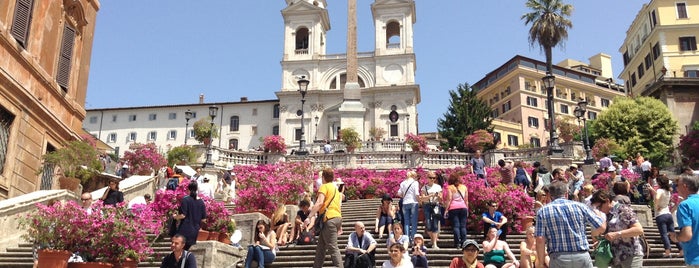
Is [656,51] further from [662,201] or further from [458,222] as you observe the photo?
[458,222]

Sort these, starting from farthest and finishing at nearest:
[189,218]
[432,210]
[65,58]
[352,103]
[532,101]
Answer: [532,101]
[352,103]
[65,58]
[432,210]
[189,218]

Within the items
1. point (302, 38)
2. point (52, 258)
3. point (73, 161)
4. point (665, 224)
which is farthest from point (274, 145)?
point (302, 38)

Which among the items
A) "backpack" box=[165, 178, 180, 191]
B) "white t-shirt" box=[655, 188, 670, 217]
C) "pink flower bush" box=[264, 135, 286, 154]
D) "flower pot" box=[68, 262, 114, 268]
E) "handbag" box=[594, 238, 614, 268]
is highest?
"pink flower bush" box=[264, 135, 286, 154]

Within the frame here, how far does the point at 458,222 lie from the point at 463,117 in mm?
44852

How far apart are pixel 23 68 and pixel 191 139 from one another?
58557 millimetres

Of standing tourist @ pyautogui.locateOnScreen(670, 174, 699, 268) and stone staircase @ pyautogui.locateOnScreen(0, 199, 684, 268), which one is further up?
standing tourist @ pyautogui.locateOnScreen(670, 174, 699, 268)

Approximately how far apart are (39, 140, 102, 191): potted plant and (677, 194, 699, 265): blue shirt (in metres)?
17.1

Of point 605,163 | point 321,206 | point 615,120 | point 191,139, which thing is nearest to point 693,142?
point 615,120

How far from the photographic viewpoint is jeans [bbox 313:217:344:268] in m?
9.79

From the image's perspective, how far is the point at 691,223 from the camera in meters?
6.32

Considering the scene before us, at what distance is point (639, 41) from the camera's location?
61.8 meters

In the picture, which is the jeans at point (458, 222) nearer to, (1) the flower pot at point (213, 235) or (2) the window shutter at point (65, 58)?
(1) the flower pot at point (213, 235)

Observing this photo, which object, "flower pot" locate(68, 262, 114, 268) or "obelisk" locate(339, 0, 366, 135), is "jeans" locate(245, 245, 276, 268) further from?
"obelisk" locate(339, 0, 366, 135)

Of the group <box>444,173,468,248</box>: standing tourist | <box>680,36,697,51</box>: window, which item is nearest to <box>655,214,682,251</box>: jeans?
<box>444,173,468,248</box>: standing tourist
